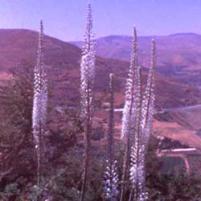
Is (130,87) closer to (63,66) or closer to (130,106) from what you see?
(130,106)

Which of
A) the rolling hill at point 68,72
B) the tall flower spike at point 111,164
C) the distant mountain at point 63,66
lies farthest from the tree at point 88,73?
the distant mountain at point 63,66

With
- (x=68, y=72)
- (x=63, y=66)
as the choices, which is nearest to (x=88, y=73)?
(x=68, y=72)

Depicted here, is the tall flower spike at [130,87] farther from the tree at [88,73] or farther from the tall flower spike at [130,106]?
the tree at [88,73]

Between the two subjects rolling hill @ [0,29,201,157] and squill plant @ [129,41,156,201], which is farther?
rolling hill @ [0,29,201,157]

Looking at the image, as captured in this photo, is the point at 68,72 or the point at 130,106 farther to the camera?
the point at 68,72

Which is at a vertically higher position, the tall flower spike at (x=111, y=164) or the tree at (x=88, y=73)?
the tree at (x=88, y=73)

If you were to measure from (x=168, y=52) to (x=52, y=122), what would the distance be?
3706 inches

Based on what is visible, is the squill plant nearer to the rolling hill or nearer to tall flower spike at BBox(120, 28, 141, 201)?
tall flower spike at BBox(120, 28, 141, 201)

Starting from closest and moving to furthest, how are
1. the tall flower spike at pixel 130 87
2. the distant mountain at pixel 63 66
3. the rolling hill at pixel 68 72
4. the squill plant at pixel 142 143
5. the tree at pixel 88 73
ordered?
the tall flower spike at pixel 130 87 < the squill plant at pixel 142 143 < the tree at pixel 88 73 < the rolling hill at pixel 68 72 < the distant mountain at pixel 63 66

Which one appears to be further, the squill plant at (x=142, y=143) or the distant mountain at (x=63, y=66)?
the distant mountain at (x=63, y=66)

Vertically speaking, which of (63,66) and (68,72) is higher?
(63,66)

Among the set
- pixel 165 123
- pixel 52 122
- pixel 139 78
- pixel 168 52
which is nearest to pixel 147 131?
pixel 139 78

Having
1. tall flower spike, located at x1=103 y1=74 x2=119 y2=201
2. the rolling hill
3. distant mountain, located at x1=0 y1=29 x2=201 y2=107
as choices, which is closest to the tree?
tall flower spike, located at x1=103 y1=74 x2=119 y2=201

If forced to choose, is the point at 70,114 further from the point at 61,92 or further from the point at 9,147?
the point at 61,92
